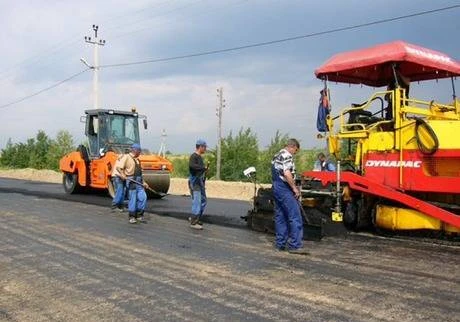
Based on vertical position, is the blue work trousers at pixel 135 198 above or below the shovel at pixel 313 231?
above

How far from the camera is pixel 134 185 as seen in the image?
1181 cm

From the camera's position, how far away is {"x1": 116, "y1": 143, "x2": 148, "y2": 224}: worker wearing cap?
11.7 meters

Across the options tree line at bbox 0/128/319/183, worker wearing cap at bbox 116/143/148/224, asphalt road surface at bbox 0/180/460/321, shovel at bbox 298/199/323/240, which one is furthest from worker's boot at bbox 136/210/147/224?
tree line at bbox 0/128/319/183

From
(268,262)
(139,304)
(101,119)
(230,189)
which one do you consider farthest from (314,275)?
(230,189)

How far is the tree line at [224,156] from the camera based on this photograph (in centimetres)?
3372

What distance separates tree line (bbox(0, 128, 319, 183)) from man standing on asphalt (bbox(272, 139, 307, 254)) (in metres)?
16.9

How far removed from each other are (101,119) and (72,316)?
12.9m

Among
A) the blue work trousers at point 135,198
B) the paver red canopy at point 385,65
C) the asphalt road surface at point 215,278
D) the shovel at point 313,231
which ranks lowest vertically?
the asphalt road surface at point 215,278

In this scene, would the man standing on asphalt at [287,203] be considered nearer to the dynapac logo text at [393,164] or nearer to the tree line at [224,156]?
the dynapac logo text at [393,164]

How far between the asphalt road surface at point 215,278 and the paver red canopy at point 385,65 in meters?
2.95

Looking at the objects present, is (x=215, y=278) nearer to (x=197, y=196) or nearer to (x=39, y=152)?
(x=197, y=196)

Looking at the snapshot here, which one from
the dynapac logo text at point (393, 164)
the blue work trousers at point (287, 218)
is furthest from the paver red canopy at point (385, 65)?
the blue work trousers at point (287, 218)

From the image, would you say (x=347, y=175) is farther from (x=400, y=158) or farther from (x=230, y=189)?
(x=230, y=189)

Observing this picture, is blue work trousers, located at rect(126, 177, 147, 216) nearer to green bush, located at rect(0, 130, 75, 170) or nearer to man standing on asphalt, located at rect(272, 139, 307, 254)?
man standing on asphalt, located at rect(272, 139, 307, 254)
